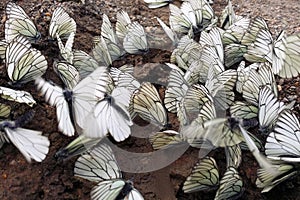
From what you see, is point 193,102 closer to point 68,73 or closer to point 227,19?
point 68,73

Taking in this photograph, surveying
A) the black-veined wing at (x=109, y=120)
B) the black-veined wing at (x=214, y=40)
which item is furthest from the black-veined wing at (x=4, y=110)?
the black-veined wing at (x=214, y=40)

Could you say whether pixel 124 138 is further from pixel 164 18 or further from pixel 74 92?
pixel 164 18

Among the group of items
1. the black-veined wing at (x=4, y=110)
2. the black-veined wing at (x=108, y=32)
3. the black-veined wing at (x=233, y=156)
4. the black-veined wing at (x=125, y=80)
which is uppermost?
the black-veined wing at (x=108, y=32)

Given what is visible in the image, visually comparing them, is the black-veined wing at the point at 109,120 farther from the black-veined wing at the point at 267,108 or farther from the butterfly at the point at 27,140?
the black-veined wing at the point at 267,108

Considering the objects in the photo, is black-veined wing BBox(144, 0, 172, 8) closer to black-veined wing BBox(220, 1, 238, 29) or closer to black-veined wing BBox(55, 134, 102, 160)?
black-veined wing BBox(220, 1, 238, 29)

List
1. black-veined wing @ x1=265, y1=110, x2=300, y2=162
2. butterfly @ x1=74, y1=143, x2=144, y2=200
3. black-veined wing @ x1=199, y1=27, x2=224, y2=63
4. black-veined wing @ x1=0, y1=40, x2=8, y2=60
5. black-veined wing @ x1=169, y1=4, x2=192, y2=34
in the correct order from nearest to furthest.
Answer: butterfly @ x1=74, y1=143, x2=144, y2=200
black-veined wing @ x1=265, y1=110, x2=300, y2=162
black-veined wing @ x1=0, y1=40, x2=8, y2=60
black-veined wing @ x1=199, y1=27, x2=224, y2=63
black-veined wing @ x1=169, y1=4, x2=192, y2=34

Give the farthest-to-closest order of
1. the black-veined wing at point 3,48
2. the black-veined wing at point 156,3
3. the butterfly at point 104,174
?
the black-veined wing at point 156,3 → the black-veined wing at point 3,48 → the butterfly at point 104,174

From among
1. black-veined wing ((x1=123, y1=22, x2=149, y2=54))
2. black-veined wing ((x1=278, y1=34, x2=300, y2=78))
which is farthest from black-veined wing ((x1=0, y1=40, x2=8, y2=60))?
black-veined wing ((x1=278, y1=34, x2=300, y2=78))
